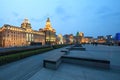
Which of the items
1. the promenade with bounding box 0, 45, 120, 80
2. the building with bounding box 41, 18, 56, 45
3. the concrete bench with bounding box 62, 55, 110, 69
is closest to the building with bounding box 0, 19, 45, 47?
the building with bounding box 41, 18, 56, 45

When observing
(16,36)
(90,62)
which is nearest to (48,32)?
(16,36)

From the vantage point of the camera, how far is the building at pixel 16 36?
238 feet

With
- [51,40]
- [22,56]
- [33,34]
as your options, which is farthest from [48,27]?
[22,56]

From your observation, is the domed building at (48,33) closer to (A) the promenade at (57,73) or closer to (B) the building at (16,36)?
(B) the building at (16,36)

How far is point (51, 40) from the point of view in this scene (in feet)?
429

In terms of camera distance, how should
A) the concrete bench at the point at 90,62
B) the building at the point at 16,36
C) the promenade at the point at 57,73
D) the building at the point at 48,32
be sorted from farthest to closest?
the building at the point at 48,32 → the building at the point at 16,36 → the concrete bench at the point at 90,62 → the promenade at the point at 57,73

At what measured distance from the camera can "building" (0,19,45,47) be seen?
238ft

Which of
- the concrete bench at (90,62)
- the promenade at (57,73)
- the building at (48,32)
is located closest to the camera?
the promenade at (57,73)

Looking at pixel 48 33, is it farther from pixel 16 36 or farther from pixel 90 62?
pixel 90 62

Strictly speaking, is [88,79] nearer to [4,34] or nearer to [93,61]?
[93,61]

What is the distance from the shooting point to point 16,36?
270 ft

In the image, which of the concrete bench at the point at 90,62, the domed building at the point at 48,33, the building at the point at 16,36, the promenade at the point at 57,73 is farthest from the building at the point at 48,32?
the promenade at the point at 57,73

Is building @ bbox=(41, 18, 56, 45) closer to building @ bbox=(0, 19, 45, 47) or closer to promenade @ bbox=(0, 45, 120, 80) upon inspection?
building @ bbox=(0, 19, 45, 47)

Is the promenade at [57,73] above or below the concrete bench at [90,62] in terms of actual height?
below
